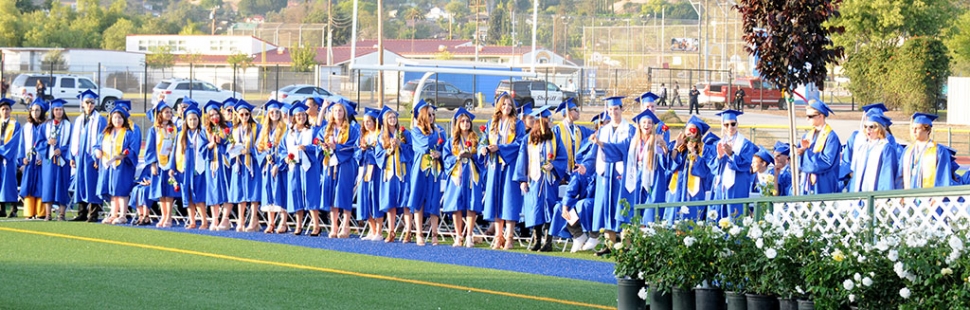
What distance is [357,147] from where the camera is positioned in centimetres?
1636

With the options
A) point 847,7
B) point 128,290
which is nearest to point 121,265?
point 128,290

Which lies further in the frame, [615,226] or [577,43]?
[577,43]

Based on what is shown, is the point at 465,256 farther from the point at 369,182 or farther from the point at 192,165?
the point at 192,165

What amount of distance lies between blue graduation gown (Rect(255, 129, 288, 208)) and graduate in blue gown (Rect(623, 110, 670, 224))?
478cm

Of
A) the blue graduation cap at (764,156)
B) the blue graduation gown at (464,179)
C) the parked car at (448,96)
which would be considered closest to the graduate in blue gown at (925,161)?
the blue graduation cap at (764,156)

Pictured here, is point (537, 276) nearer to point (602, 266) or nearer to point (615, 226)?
point (602, 266)

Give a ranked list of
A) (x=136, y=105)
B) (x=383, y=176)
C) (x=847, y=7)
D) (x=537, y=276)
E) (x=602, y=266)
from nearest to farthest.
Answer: (x=537, y=276)
(x=602, y=266)
(x=383, y=176)
(x=136, y=105)
(x=847, y=7)

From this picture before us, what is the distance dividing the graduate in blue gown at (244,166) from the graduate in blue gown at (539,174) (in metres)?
3.89

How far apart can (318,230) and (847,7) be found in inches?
1771

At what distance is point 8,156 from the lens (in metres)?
19.4

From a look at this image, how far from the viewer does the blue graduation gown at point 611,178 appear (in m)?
14.4

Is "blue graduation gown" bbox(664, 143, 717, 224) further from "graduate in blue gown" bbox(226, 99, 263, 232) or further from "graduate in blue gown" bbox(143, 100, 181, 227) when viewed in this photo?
"graduate in blue gown" bbox(143, 100, 181, 227)

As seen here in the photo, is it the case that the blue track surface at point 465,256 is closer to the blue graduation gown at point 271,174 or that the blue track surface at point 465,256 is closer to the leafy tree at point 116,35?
the blue graduation gown at point 271,174

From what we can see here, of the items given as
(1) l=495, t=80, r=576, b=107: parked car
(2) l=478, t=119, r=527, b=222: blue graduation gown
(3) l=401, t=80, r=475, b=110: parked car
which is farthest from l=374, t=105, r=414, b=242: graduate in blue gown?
(1) l=495, t=80, r=576, b=107: parked car
